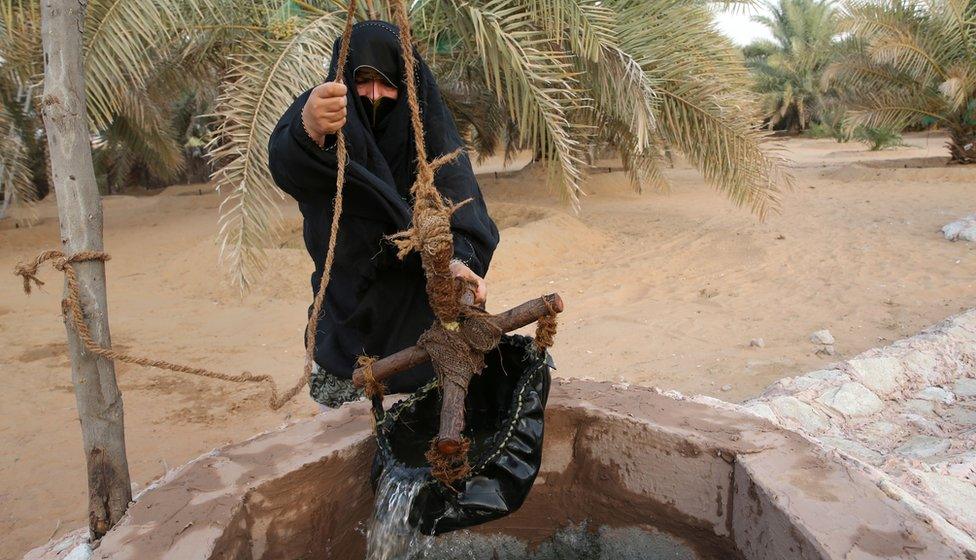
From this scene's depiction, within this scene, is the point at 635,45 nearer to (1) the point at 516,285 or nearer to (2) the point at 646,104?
(2) the point at 646,104

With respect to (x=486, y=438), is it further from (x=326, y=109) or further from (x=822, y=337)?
(x=822, y=337)

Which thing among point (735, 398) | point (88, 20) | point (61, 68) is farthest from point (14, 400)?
point (735, 398)

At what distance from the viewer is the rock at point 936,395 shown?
3.31 metres

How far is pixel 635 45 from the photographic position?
5676 millimetres

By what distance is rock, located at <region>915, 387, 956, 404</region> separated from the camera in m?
3.31

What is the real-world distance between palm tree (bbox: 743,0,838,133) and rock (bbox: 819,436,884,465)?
21.5 metres

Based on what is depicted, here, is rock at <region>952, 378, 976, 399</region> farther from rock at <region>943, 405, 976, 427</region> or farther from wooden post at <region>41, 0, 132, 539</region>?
wooden post at <region>41, 0, 132, 539</region>

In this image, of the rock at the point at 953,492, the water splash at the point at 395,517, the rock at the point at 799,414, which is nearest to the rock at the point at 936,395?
the rock at the point at 799,414

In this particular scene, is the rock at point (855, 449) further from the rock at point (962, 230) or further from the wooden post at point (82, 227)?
the rock at point (962, 230)

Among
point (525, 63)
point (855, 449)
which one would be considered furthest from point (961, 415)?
point (525, 63)

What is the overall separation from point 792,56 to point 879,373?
2316 centimetres

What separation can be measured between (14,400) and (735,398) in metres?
4.97

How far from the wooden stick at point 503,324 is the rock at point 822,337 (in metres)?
3.59

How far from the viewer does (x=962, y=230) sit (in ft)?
22.3
